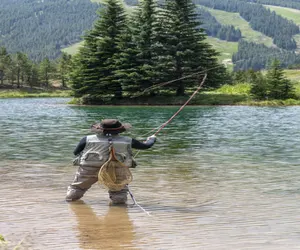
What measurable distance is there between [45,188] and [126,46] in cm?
5198

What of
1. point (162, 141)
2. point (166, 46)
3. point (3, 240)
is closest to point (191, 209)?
point (3, 240)

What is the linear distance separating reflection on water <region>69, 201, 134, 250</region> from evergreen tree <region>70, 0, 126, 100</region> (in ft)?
174

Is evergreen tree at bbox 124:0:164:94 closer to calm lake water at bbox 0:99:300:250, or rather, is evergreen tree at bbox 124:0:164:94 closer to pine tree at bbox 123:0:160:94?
pine tree at bbox 123:0:160:94

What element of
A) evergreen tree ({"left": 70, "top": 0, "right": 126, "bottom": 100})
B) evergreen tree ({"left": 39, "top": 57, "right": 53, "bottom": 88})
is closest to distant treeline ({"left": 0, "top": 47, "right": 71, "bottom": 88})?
evergreen tree ({"left": 39, "top": 57, "right": 53, "bottom": 88})

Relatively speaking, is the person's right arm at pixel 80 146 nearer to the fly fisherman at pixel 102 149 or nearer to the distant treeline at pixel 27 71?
the fly fisherman at pixel 102 149

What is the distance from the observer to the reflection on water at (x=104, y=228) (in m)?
6.86

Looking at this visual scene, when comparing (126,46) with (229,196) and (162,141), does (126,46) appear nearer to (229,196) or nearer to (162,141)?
(162,141)

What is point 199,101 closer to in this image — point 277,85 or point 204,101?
point 204,101

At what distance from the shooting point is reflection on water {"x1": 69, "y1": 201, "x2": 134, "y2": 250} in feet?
22.5

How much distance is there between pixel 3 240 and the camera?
6734 mm

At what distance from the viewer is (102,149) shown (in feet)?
29.8

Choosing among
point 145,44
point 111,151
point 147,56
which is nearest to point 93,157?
point 111,151

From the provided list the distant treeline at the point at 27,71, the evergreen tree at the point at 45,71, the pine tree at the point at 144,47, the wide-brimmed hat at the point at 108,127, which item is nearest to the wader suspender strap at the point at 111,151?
the wide-brimmed hat at the point at 108,127


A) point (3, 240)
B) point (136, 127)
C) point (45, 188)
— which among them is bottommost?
point (136, 127)
